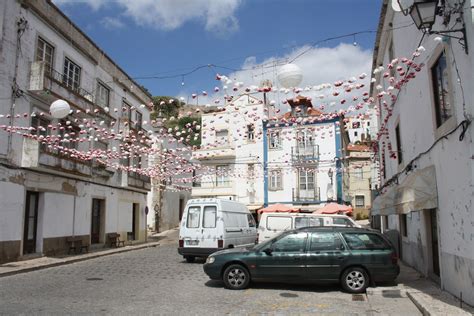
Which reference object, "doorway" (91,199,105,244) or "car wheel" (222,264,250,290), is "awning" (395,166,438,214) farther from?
"doorway" (91,199,105,244)

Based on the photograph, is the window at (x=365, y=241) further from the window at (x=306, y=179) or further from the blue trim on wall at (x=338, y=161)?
the window at (x=306, y=179)

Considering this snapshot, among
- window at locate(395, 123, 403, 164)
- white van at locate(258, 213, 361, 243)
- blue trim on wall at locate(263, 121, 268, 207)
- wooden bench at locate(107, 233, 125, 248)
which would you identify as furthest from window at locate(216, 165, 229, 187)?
window at locate(395, 123, 403, 164)

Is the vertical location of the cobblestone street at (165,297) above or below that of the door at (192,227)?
below

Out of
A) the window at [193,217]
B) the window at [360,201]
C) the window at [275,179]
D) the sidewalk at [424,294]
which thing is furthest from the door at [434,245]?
the window at [360,201]

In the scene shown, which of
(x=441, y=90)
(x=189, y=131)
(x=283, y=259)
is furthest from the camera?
(x=189, y=131)

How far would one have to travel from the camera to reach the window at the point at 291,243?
983 centimetres

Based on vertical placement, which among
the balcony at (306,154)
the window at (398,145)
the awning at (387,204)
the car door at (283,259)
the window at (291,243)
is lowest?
the car door at (283,259)

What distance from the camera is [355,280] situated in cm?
948

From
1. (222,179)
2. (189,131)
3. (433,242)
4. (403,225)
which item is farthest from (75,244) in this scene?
(222,179)

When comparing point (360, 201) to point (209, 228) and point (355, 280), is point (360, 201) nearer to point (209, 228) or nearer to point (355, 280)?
point (209, 228)

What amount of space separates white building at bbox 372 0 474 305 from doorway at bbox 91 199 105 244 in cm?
1543

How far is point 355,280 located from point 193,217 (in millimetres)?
7731

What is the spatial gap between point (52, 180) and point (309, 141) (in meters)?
21.3

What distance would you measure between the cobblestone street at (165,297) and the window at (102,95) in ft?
39.5
